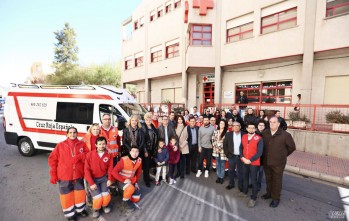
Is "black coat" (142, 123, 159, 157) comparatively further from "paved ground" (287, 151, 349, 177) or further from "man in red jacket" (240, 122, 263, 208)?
"paved ground" (287, 151, 349, 177)

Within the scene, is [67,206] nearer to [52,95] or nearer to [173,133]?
[173,133]

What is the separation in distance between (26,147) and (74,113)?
247 centimetres

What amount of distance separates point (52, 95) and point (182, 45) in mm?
11482

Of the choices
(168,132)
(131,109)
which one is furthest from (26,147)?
(168,132)

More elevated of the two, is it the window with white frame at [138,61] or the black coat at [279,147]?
the window with white frame at [138,61]

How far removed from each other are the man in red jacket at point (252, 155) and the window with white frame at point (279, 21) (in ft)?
31.7

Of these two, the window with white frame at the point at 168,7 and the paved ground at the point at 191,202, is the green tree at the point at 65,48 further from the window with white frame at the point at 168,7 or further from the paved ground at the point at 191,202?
the paved ground at the point at 191,202

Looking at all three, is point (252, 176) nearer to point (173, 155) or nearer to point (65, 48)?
point (173, 155)

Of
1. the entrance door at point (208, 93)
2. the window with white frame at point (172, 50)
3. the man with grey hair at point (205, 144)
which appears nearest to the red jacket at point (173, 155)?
the man with grey hair at point (205, 144)

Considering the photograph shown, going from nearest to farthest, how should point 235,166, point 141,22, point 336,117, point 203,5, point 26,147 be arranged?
point 235,166, point 26,147, point 336,117, point 203,5, point 141,22

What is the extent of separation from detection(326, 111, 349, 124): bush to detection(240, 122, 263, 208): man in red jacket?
5.96 m

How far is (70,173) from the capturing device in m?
3.14

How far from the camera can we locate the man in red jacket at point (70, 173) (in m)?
3.12

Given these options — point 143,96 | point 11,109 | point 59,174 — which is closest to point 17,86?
point 11,109
